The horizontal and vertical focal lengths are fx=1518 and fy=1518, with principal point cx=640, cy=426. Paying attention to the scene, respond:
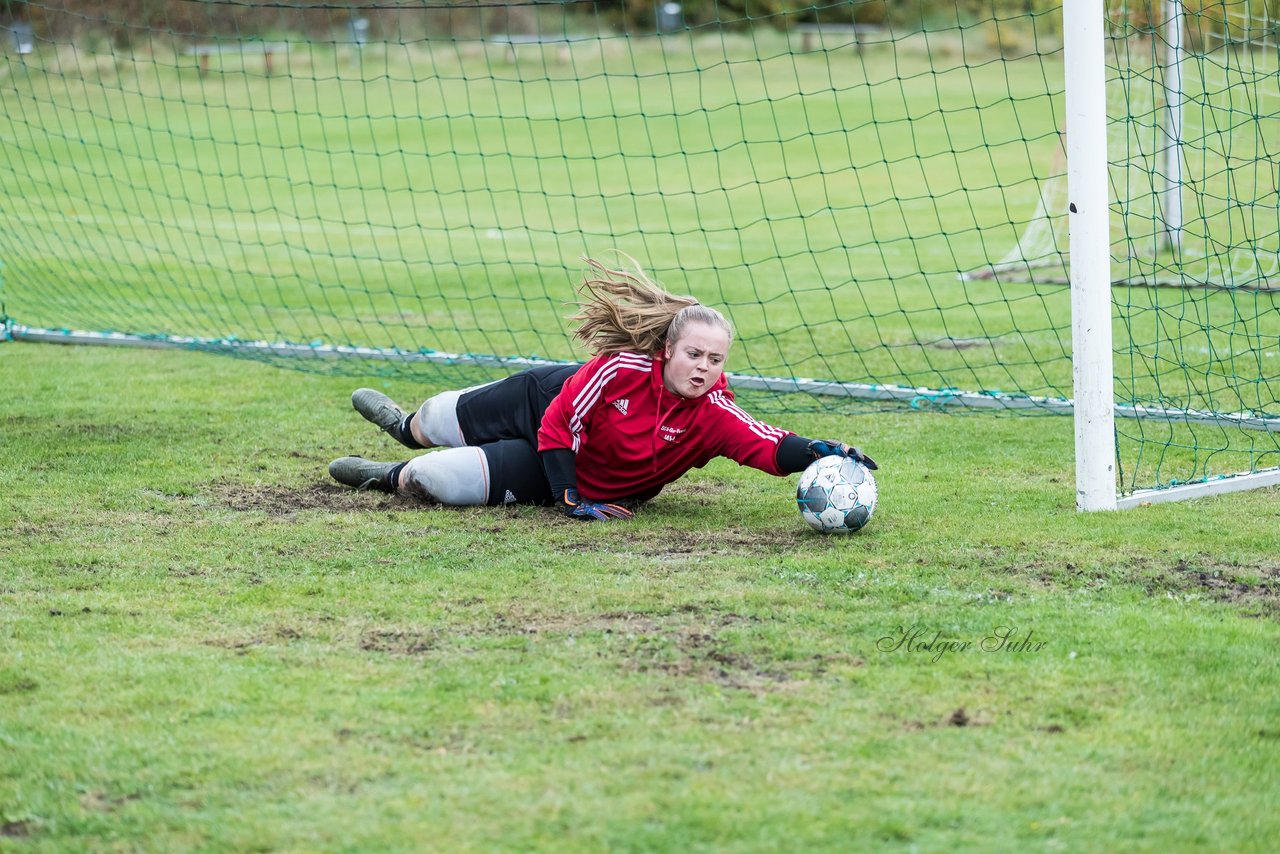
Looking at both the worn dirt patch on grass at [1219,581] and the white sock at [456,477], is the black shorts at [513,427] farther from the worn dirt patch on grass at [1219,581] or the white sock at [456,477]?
the worn dirt patch on grass at [1219,581]

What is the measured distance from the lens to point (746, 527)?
5605 millimetres

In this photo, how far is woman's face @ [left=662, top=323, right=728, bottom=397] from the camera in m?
5.50

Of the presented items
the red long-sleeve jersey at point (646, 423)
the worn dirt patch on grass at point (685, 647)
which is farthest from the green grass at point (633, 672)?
the red long-sleeve jersey at point (646, 423)

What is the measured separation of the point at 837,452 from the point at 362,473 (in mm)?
1978

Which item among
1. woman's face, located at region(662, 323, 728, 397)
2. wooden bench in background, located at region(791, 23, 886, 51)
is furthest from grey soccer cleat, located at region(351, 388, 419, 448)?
wooden bench in background, located at region(791, 23, 886, 51)

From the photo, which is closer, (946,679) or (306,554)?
(946,679)

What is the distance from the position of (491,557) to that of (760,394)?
3.75 meters

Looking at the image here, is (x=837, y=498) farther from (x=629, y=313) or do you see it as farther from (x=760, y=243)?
(x=760, y=243)

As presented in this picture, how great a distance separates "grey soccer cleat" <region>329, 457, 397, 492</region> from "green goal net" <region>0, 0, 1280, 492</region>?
2573mm

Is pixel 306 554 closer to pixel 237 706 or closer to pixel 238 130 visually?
pixel 237 706

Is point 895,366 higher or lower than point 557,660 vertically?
higher

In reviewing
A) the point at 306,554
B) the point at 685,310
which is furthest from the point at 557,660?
the point at 685,310

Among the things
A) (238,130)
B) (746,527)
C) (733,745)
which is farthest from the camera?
(238,130)

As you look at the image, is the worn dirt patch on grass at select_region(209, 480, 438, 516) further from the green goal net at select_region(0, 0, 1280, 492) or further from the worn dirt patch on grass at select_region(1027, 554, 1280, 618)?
the green goal net at select_region(0, 0, 1280, 492)
